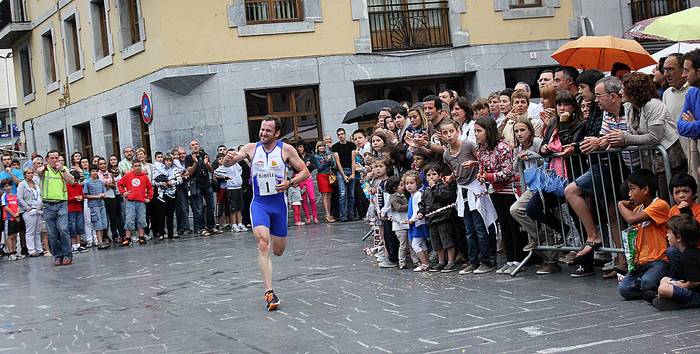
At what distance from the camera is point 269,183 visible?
1059 centimetres

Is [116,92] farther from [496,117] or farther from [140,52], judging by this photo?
[496,117]

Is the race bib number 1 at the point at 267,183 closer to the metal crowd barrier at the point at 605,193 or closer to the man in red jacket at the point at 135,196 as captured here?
the metal crowd barrier at the point at 605,193

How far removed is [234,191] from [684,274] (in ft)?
49.9

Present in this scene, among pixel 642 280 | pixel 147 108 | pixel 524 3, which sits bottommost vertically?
pixel 642 280

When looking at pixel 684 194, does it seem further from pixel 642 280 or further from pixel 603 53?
pixel 603 53

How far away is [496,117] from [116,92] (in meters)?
17.5

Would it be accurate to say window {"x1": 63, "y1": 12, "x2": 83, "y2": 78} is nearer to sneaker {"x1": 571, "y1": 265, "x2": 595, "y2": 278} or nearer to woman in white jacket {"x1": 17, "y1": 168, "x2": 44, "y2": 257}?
woman in white jacket {"x1": 17, "y1": 168, "x2": 44, "y2": 257}

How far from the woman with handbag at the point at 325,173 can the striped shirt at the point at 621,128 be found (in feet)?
44.3

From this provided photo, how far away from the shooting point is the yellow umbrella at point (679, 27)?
11.9m

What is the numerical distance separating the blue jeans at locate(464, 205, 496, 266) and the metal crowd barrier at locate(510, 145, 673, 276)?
72 centimetres

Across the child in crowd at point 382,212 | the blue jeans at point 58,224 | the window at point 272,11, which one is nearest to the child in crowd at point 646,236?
the child in crowd at point 382,212

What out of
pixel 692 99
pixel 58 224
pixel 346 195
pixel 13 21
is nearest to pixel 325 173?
pixel 346 195

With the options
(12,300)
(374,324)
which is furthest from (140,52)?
(374,324)

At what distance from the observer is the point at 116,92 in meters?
28.3
